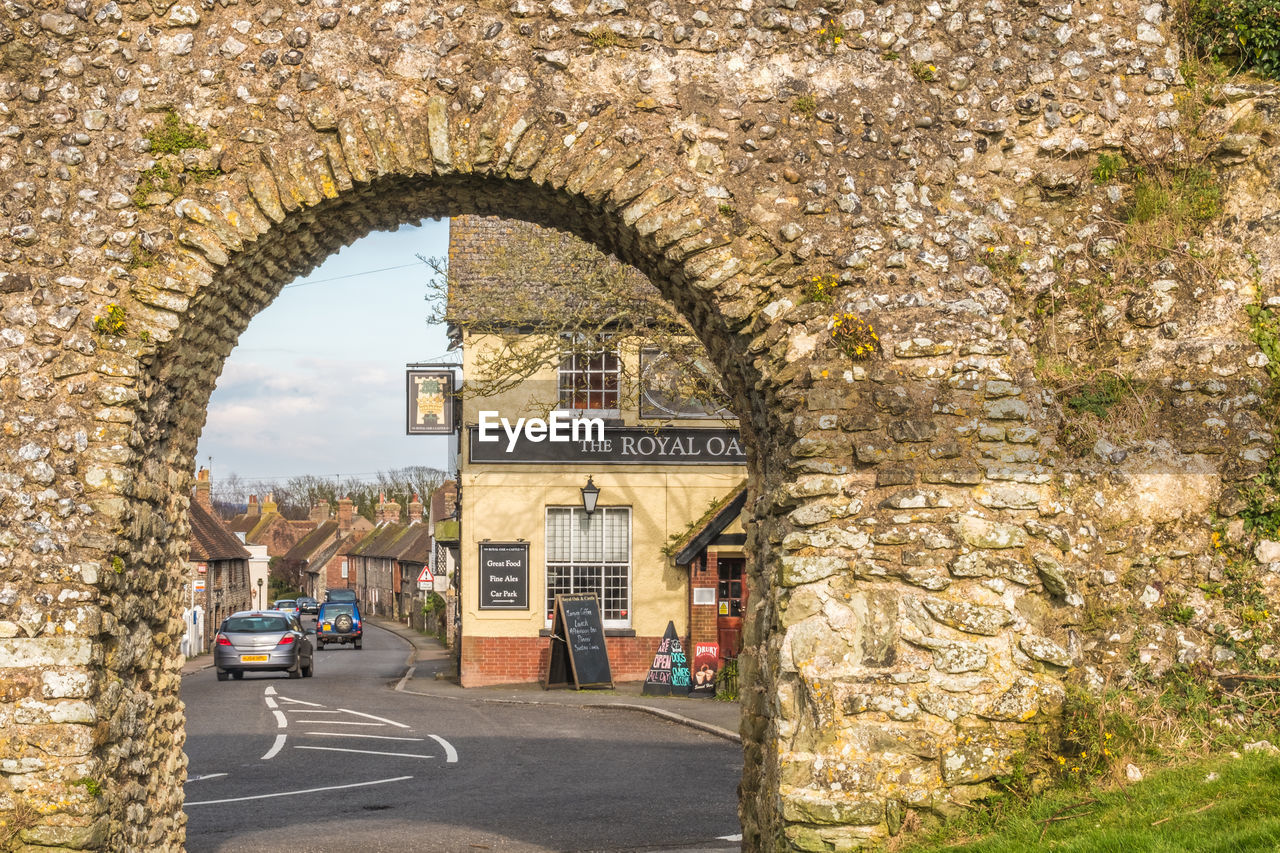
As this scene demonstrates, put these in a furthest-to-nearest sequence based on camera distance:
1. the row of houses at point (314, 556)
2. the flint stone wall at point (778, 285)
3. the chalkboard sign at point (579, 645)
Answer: the row of houses at point (314, 556), the chalkboard sign at point (579, 645), the flint stone wall at point (778, 285)

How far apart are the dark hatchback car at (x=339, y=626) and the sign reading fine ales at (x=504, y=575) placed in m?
25.6

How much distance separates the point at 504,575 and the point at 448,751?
23.9ft

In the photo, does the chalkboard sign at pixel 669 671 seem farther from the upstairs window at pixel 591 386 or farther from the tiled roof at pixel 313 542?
the tiled roof at pixel 313 542

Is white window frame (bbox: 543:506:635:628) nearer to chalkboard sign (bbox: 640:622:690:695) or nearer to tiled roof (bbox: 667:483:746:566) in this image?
tiled roof (bbox: 667:483:746:566)

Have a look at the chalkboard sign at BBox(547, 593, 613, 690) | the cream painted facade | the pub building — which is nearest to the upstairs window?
the pub building

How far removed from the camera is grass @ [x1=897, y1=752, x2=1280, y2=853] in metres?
4.82

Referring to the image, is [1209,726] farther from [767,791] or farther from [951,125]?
[951,125]

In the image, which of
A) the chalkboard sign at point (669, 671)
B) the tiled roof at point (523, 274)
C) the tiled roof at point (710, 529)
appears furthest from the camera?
the tiled roof at point (710, 529)

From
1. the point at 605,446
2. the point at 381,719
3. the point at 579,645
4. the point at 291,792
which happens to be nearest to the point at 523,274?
the point at 605,446

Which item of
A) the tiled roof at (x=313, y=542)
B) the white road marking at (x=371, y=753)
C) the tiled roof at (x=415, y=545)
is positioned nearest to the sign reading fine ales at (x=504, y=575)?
the white road marking at (x=371, y=753)

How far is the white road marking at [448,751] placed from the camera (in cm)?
1421

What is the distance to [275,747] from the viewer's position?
50.6 feet

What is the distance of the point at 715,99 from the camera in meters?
6.25

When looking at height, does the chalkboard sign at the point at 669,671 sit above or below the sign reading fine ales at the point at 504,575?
below
